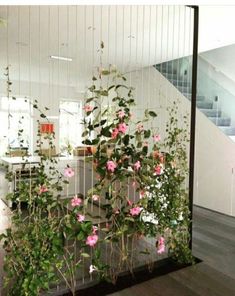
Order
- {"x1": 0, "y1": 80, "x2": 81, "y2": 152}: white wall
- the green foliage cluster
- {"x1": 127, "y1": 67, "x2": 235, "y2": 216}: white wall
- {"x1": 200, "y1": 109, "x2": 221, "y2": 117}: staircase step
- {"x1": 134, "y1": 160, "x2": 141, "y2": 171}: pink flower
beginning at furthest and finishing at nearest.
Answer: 1. {"x1": 0, "y1": 80, "x2": 81, "y2": 152}: white wall
2. {"x1": 200, "y1": 109, "x2": 221, "y2": 117}: staircase step
3. {"x1": 127, "y1": 67, "x2": 235, "y2": 216}: white wall
4. {"x1": 134, "y1": 160, "x2": 141, "y2": 171}: pink flower
5. the green foliage cluster

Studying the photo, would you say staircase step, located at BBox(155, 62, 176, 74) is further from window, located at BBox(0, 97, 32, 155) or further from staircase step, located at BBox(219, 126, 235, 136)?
window, located at BBox(0, 97, 32, 155)

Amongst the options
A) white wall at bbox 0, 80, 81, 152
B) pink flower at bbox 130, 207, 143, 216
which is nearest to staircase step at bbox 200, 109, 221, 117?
pink flower at bbox 130, 207, 143, 216

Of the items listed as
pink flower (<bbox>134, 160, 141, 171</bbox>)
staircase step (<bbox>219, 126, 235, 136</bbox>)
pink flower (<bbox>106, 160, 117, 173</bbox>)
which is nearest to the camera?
pink flower (<bbox>106, 160, 117, 173</bbox>)

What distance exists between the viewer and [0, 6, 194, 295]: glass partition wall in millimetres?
2047

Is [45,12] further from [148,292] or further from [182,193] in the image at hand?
[148,292]

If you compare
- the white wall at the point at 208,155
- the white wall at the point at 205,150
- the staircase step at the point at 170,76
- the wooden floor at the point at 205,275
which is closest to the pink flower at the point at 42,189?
the wooden floor at the point at 205,275

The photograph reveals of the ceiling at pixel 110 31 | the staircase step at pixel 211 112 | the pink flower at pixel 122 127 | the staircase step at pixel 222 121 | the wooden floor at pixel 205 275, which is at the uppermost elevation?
the ceiling at pixel 110 31

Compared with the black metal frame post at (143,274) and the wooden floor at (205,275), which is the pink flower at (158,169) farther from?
the wooden floor at (205,275)

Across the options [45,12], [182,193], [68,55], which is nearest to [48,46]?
[68,55]

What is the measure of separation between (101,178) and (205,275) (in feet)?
4.77

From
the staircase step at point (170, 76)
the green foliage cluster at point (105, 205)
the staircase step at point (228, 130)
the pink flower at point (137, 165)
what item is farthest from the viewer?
the staircase step at point (170, 76)

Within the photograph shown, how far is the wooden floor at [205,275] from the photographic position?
2427 mm

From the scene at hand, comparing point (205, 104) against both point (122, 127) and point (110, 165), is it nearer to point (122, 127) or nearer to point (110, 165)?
point (122, 127)

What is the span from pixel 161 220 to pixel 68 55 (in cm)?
375
